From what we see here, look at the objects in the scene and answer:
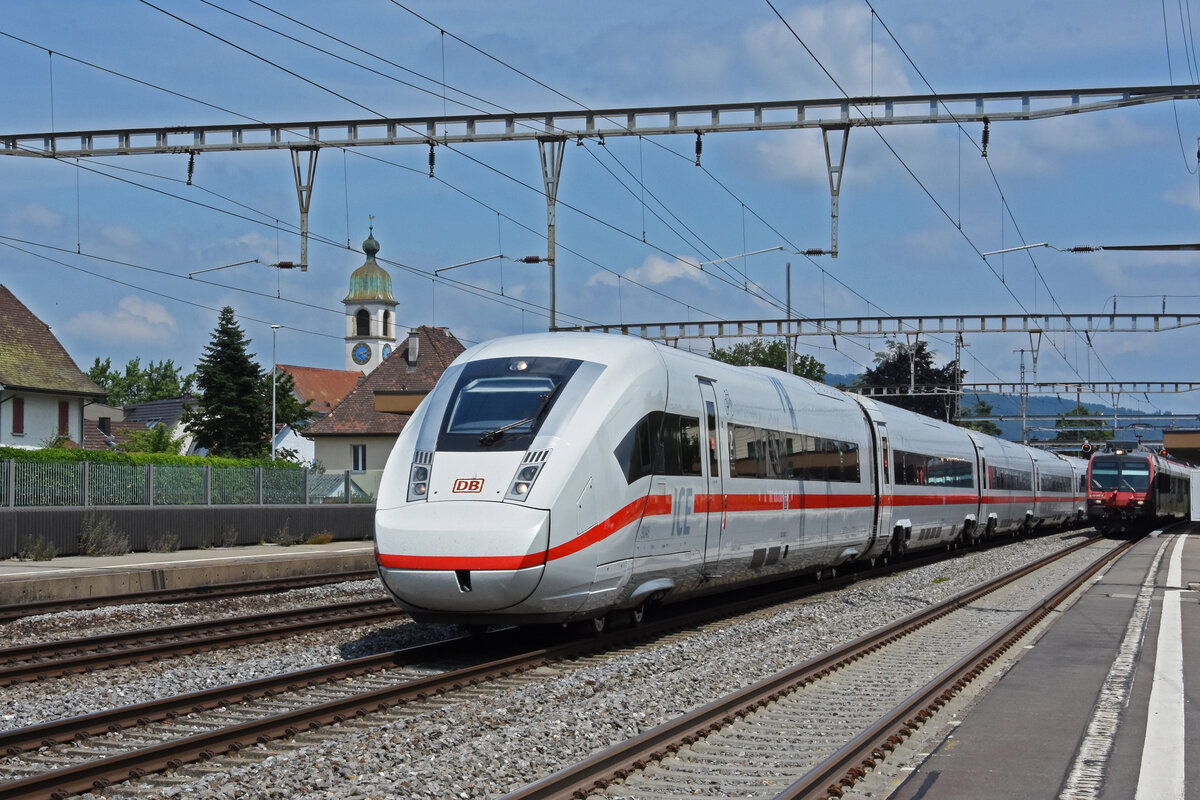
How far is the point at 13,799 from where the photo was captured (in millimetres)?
6691

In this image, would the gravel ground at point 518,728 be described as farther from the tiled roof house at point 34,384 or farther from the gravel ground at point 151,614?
the tiled roof house at point 34,384

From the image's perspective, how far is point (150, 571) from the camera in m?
20.9

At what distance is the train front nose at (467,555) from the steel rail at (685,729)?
90.9 inches

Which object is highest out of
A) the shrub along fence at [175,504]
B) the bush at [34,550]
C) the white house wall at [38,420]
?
the white house wall at [38,420]

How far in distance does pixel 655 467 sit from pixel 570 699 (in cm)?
372

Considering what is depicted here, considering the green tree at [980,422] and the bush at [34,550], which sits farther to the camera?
the green tree at [980,422]

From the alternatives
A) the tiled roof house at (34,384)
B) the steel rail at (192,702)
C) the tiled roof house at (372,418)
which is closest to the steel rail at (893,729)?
the steel rail at (192,702)

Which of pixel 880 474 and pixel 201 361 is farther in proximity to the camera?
pixel 201 361

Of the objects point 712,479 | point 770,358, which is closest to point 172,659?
point 712,479

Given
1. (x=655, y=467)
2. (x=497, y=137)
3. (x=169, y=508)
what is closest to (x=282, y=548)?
(x=169, y=508)

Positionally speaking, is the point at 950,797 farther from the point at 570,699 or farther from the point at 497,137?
the point at 497,137

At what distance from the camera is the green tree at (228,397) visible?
2751 inches

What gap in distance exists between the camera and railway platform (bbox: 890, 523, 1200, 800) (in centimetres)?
737

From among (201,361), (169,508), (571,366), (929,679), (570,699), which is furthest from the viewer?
(201,361)
